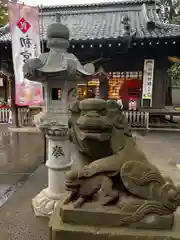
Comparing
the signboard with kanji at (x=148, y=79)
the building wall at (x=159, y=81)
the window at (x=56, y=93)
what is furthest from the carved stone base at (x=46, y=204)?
the building wall at (x=159, y=81)

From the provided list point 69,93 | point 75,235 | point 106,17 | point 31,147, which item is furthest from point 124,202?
point 106,17

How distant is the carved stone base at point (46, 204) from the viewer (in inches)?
114

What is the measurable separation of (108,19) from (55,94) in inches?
391

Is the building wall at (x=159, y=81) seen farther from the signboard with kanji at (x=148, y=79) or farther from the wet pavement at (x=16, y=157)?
the wet pavement at (x=16, y=157)

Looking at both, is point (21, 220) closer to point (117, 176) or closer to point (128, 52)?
point (117, 176)

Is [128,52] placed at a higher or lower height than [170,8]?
lower

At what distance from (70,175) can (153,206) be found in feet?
2.01

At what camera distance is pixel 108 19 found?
38.1ft

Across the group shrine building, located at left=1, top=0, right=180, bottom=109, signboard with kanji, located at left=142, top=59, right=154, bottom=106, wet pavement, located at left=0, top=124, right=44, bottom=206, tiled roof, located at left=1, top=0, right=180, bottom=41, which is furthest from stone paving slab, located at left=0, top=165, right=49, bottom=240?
signboard with kanji, located at left=142, top=59, right=154, bottom=106

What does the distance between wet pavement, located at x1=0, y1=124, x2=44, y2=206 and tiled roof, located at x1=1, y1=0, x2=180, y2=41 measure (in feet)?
14.0

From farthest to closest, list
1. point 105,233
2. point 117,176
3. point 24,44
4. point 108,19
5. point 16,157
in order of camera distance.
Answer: point 108,19 < point 16,157 < point 24,44 < point 117,176 < point 105,233

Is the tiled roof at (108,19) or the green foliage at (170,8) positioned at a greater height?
the green foliage at (170,8)

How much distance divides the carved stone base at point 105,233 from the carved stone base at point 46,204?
1.39 meters

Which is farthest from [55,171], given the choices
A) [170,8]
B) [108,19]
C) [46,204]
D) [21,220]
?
[170,8]
